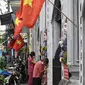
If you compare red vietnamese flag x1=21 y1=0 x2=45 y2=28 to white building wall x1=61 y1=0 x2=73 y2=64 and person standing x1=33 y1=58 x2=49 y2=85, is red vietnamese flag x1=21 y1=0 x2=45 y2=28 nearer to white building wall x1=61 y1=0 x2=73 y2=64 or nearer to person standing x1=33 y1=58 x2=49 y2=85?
white building wall x1=61 y1=0 x2=73 y2=64

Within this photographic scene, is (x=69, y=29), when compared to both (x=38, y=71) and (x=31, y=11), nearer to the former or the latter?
(x=31, y=11)

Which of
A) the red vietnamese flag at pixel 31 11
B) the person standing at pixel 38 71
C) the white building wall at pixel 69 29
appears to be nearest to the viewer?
the red vietnamese flag at pixel 31 11

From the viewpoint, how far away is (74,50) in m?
11.0

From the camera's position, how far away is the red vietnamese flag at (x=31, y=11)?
33.3 feet

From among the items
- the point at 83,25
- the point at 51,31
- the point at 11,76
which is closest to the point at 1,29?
the point at 11,76

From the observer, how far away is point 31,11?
402 inches

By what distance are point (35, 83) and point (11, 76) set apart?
15.3 ft

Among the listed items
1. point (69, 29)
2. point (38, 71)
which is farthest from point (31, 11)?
point (38, 71)

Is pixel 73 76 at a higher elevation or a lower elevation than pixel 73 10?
lower

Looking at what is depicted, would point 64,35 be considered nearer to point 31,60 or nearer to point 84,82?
point 84,82

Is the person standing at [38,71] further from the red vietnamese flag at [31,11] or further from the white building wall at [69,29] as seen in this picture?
the red vietnamese flag at [31,11]

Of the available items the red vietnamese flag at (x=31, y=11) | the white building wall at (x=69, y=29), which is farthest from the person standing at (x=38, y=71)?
the red vietnamese flag at (x=31, y=11)

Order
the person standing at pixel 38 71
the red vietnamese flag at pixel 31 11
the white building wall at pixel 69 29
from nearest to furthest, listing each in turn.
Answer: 1. the red vietnamese flag at pixel 31 11
2. the white building wall at pixel 69 29
3. the person standing at pixel 38 71

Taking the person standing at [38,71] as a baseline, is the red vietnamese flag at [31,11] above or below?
above
